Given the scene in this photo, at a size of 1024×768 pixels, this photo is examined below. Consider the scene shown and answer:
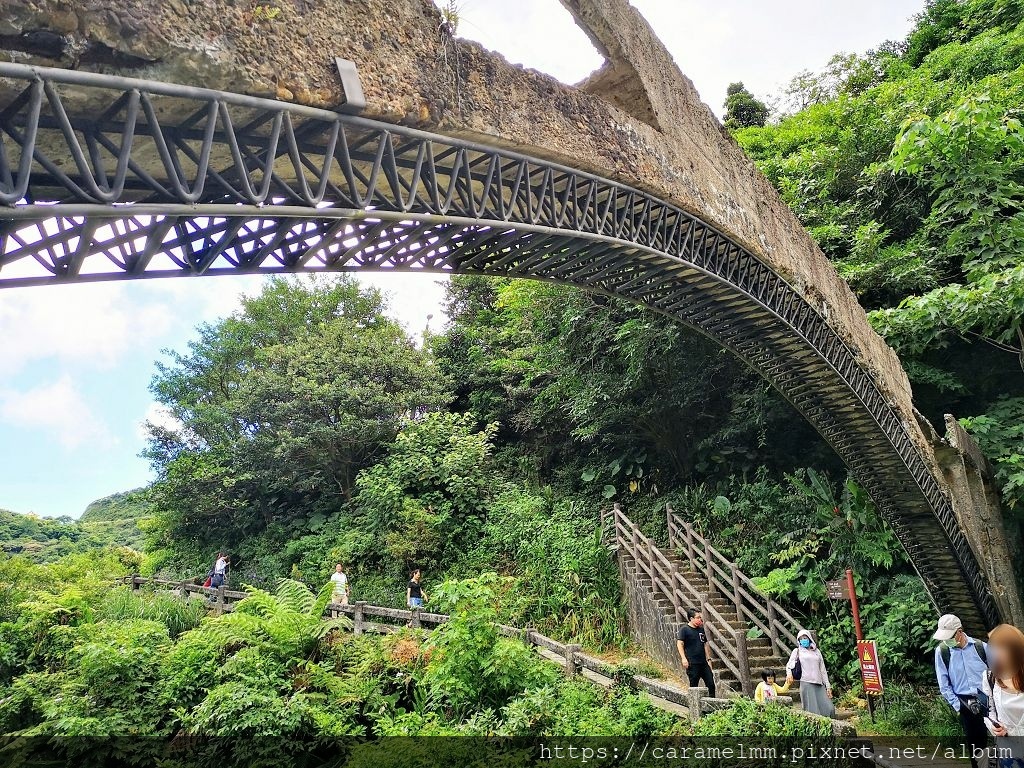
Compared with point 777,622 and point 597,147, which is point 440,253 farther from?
point 777,622

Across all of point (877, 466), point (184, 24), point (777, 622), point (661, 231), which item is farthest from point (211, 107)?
point (877, 466)

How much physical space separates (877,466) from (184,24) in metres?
11.5

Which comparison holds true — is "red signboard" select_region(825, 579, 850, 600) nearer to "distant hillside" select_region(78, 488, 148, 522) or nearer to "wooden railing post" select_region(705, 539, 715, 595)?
"wooden railing post" select_region(705, 539, 715, 595)

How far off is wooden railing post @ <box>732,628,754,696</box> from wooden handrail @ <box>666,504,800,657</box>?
46.5 inches

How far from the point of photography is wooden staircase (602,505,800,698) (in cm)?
982

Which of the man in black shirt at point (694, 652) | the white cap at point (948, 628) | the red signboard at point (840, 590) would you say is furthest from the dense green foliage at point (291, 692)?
the red signboard at point (840, 590)

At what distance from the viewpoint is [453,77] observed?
18.3ft

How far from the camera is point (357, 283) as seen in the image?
23.8m

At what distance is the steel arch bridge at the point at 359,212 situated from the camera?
3426 millimetres

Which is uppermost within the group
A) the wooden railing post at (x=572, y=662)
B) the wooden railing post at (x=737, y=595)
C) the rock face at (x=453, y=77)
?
the rock face at (x=453, y=77)

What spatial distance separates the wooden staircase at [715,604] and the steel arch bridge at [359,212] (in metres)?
3.11

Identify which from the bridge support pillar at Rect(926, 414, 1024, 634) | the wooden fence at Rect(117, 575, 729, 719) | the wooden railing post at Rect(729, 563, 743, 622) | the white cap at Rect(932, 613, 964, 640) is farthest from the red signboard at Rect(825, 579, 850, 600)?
the bridge support pillar at Rect(926, 414, 1024, 634)

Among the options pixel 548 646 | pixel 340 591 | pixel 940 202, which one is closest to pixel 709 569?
pixel 548 646

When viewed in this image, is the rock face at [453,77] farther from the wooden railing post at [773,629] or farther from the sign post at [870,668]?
the sign post at [870,668]
